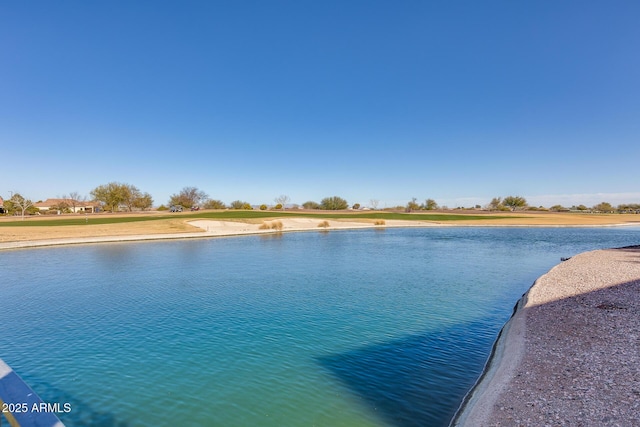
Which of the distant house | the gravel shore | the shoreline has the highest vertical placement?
the distant house

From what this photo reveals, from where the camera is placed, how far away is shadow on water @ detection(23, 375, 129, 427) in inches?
205

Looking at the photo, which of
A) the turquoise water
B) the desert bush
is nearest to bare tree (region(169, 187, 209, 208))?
the desert bush

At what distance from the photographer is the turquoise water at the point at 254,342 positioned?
18.7 feet

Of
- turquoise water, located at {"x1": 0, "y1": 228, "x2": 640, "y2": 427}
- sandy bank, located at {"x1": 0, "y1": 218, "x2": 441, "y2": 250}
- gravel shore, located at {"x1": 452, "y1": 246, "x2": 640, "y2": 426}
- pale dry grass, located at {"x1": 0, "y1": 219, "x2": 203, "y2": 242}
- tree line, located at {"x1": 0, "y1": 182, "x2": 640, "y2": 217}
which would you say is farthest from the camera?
tree line, located at {"x1": 0, "y1": 182, "x2": 640, "y2": 217}

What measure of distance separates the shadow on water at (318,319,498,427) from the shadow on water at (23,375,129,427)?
4212 millimetres

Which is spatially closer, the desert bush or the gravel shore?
the gravel shore

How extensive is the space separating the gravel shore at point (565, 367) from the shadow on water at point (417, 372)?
469 millimetres

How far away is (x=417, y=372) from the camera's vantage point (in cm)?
687

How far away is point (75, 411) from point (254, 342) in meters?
3.88

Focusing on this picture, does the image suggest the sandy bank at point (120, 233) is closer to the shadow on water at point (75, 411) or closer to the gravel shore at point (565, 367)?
the shadow on water at point (75, 411)

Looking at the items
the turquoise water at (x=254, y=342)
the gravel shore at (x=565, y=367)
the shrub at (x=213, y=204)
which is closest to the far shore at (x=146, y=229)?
the turquoise water at (x=254, y=342)

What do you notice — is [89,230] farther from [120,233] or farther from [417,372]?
[417,372]

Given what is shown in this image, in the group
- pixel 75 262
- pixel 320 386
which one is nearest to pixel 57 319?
pixel 320 386

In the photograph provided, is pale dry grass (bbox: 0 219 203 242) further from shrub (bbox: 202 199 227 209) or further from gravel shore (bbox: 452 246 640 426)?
shrub (bbox: 202 199 227 209)
